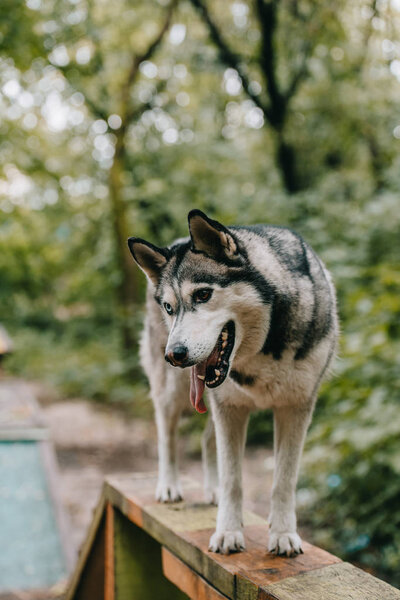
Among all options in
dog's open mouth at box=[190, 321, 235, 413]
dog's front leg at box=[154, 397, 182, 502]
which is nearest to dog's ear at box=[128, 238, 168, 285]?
dog's open mouth at box=[190, 321, 235, 413]

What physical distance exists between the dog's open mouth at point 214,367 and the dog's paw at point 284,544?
24.3 inches

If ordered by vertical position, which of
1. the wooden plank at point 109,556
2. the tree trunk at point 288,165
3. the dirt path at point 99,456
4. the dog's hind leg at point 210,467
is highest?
the tree trunk at point 288,165

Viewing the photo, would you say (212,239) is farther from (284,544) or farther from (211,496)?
(211,496)

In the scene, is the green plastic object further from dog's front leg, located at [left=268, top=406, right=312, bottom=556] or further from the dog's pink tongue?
the dog's pink tongue

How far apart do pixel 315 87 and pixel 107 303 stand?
1000 cm

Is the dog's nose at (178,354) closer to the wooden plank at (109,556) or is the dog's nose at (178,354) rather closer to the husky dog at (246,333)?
the husky dog at (246,333)

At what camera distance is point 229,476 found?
6.50 feet

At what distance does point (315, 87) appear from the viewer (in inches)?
373

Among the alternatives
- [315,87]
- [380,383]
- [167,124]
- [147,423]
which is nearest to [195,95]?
[167,124]

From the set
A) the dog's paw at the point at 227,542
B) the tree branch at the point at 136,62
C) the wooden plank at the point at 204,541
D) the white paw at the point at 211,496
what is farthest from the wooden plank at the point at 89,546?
the tree branch at the point at 136,62

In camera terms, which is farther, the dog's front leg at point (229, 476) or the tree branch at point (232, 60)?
the tree branch at point (232, 60)

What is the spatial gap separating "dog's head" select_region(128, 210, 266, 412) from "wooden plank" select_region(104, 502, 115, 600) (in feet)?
5.18

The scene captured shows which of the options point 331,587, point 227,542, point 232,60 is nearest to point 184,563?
point 227,542

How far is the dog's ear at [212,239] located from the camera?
5.63ft
